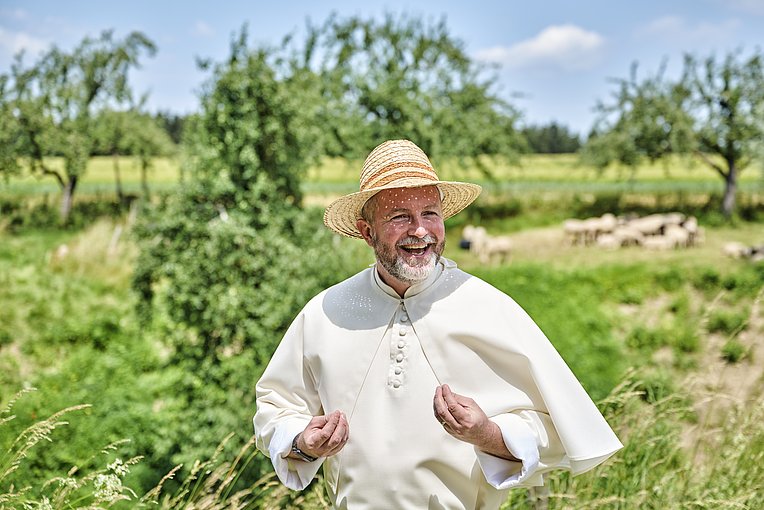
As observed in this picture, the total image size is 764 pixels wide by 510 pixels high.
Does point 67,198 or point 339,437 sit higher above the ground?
point 67,198

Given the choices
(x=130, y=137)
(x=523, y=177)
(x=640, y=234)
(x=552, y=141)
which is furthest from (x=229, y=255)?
(x=552, y=141)

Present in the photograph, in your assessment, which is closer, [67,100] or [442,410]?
[442,410]

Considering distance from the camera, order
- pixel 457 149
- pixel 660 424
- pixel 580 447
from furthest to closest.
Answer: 1. pixel 457 149
2. pixel 660 424
3. pixel 580 447

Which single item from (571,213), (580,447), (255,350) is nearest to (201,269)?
(255,350)

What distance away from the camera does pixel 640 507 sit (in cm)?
308

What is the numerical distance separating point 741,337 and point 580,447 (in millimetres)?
10930

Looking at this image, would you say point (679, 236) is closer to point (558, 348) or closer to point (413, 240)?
point (558, 348)

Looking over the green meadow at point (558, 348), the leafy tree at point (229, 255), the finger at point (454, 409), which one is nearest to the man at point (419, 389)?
the finger at point (454, 409)

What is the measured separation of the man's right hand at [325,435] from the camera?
1909 mm

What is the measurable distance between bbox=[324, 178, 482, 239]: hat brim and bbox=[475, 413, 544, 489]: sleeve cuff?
2.44ft

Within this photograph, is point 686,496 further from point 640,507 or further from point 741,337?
point 741,337

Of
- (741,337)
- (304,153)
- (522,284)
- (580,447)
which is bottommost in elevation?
(741,337)

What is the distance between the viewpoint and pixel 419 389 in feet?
6.79

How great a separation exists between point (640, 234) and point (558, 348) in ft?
27.9
